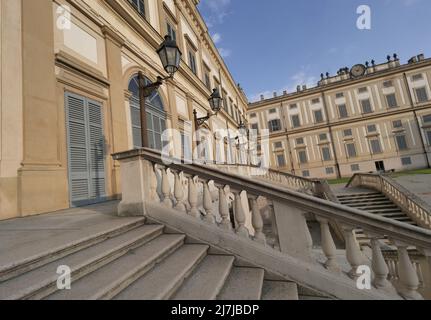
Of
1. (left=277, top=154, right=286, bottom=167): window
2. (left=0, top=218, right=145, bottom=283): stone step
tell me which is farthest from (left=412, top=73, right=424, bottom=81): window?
(left=0, top=218, right=145, bottom=283): stone step

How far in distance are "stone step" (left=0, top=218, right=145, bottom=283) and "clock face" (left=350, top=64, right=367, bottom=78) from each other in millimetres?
45238

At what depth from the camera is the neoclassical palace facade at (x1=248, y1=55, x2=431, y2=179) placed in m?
32.6

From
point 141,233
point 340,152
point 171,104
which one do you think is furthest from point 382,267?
point 340,152

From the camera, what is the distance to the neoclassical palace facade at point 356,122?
3259 cm

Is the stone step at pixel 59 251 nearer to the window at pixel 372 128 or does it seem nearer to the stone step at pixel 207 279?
the stone step at pixel 207 279

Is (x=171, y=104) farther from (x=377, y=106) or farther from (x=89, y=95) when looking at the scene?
(x=377, y=106)

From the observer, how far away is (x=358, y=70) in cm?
3791

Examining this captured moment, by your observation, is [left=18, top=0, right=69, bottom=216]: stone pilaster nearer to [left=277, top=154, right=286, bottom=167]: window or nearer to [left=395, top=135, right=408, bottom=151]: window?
[left=277, top=154, right=286, bottom=167]: window

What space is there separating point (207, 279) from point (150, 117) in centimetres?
709

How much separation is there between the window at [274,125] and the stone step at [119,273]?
39.2 metres

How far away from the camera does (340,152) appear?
35.3 meters

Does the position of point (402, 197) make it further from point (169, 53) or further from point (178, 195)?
point (169, 53)

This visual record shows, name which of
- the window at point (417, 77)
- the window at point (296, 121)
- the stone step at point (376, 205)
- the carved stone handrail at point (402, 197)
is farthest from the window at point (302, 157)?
the stone step at point (376, 205)

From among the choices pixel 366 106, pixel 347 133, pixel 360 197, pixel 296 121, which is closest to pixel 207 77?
pixel 360 197
